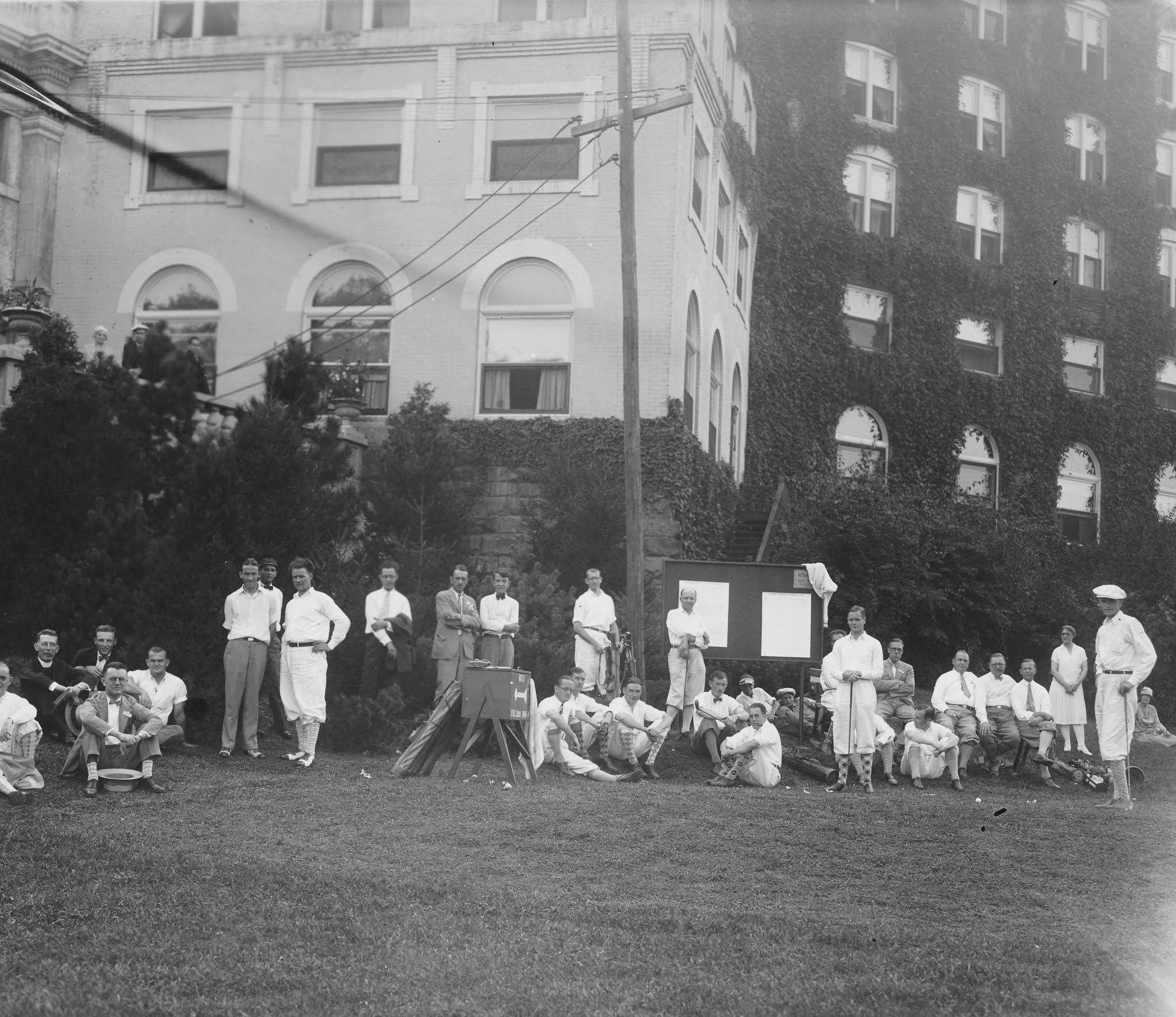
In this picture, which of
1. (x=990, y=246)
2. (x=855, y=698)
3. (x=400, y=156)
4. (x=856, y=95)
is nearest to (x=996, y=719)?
(x=855, y=698)

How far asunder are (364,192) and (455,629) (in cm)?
1221

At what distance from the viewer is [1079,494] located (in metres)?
39.5

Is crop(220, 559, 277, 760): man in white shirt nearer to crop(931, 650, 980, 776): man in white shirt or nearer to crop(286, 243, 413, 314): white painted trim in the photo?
crop(931, 650, 980, 776): man in white shirt

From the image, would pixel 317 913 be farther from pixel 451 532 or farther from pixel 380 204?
pixel 380 204

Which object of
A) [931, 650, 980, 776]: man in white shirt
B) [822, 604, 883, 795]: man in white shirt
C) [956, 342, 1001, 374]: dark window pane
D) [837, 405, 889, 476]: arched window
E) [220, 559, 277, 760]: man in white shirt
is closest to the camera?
[220, 559, 277, 760]: man in white shirt

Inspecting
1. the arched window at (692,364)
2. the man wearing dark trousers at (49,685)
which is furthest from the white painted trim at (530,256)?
the man wearing dark trousers at (49,685)

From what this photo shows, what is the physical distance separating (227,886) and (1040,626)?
23.4m

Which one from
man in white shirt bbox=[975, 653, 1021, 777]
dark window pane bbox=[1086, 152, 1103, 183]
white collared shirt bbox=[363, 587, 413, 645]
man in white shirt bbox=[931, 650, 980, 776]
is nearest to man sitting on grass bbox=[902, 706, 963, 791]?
man in white shirt bbox=[931, 650, 980, 776]

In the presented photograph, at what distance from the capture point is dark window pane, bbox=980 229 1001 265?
39125 millimetres

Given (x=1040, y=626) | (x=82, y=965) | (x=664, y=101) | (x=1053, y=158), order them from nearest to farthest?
(x=82, y=965) < (x=664, y=101) < (x=1040, y=626) < (x=1053, y=158)

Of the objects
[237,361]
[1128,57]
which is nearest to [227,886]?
[237,361]

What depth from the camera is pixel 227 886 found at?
34.7ft

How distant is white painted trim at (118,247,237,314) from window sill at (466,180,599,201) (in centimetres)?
465

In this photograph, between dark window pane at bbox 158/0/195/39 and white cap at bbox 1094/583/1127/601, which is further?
dark window pane at bbox 158/0/195/39
